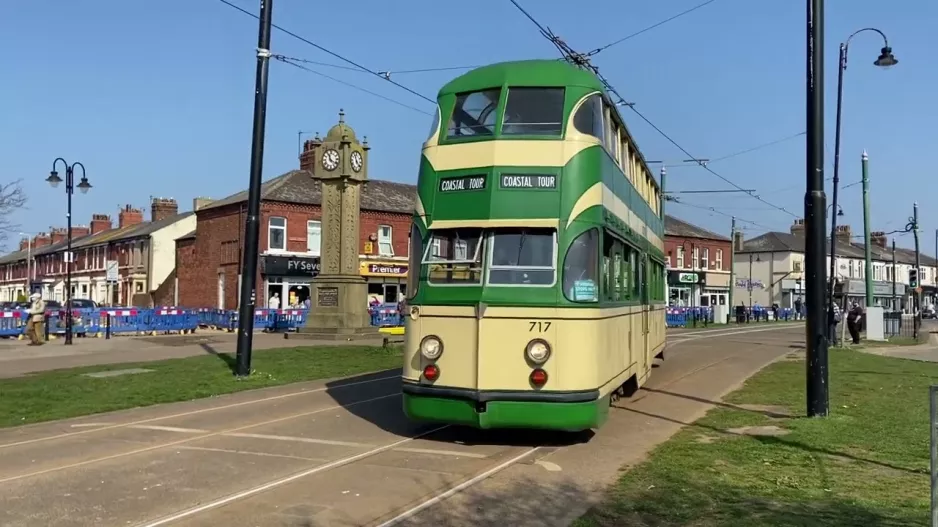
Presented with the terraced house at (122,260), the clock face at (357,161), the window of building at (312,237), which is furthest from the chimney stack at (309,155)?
the clock face at (357,161)

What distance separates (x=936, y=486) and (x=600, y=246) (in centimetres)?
499

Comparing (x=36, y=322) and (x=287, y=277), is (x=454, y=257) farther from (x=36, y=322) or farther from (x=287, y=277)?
(x=287, y=277)

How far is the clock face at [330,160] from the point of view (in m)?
31.0

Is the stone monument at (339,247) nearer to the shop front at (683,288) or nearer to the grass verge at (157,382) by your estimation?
the grass verge at (157,382)

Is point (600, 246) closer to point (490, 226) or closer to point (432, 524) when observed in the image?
point (490, 226)

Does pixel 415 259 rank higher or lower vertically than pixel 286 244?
lower

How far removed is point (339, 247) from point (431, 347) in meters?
21.6

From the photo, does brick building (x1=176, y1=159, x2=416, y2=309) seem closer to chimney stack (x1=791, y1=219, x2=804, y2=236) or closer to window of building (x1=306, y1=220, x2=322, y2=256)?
window of building (x1=306, y1=220, x2=322, y2=256)

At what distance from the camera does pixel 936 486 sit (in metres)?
5.37

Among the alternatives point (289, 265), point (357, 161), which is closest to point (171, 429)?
point (357, 161)

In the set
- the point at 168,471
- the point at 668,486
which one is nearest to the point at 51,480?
the point at 168,471

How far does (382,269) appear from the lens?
A: 157 ft

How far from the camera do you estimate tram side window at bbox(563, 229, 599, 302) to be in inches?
370

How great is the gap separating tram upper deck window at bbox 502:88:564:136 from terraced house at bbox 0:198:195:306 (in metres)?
37.5
